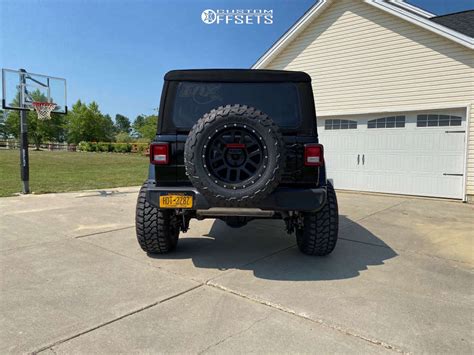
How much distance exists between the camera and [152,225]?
3.67 meters

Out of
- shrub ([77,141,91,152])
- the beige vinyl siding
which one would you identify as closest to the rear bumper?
the beige vinyl siding

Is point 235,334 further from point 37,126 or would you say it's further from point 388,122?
point 37,126

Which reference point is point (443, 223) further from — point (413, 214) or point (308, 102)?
point (308, 102)

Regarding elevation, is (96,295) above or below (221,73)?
below

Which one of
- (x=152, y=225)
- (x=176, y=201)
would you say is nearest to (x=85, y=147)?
(x=152, y=225)

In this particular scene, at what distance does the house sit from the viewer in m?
8.26

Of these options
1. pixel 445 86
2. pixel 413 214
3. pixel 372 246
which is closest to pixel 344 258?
pixel 372 246

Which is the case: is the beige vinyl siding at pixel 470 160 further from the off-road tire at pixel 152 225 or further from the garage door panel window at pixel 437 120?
the off-road tire at pixel 152 225

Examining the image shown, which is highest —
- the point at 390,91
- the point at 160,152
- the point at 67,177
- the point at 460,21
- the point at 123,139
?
the point at 460,21

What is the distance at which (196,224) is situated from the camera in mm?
5559

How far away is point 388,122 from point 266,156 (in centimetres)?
758

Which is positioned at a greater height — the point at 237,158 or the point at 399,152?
the point at 399,152

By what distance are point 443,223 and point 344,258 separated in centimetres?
312

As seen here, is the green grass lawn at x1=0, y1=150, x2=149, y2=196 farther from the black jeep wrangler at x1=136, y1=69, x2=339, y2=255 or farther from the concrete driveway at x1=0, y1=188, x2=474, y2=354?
the black jeep wrangler at x1=136, y1=69, x2=339, y2=255
